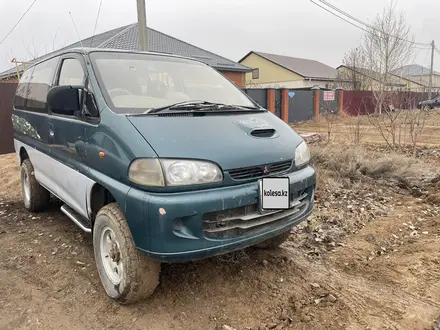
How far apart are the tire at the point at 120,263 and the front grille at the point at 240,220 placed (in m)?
0.48

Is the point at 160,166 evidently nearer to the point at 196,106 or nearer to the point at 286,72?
the point at 196,106

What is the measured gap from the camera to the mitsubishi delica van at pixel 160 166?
7.04ft

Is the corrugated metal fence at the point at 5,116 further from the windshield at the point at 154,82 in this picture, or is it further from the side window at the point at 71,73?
the windshield at the point at 154,82

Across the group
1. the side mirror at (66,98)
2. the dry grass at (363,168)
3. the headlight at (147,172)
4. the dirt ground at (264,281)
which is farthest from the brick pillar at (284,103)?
the headlight at (147,172)

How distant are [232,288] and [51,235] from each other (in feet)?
7.00

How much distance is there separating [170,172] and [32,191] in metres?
2.89

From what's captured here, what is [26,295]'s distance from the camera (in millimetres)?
2705

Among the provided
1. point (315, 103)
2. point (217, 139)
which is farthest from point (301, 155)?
point (315, 103)

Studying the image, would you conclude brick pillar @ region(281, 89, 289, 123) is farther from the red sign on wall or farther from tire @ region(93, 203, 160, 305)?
tire @ region(93, 203, 160, 305)

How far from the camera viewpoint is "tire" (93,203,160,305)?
2.29 meters

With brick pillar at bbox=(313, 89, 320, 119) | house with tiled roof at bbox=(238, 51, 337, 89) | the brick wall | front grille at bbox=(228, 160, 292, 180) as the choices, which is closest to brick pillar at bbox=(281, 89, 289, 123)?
brick pillar at bbox=(313, 89, 320, 119)

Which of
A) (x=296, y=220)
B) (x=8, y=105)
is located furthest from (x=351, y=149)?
(x=8, y=105)

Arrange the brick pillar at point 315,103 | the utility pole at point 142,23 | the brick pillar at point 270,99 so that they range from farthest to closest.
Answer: the brick pillar at point 315,103 → the brick pillar at point 270,99 → the utility pole at point 142,23

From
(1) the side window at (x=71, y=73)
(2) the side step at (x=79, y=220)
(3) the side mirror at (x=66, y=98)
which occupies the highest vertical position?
(1) the side window at (x=71, y=73)
